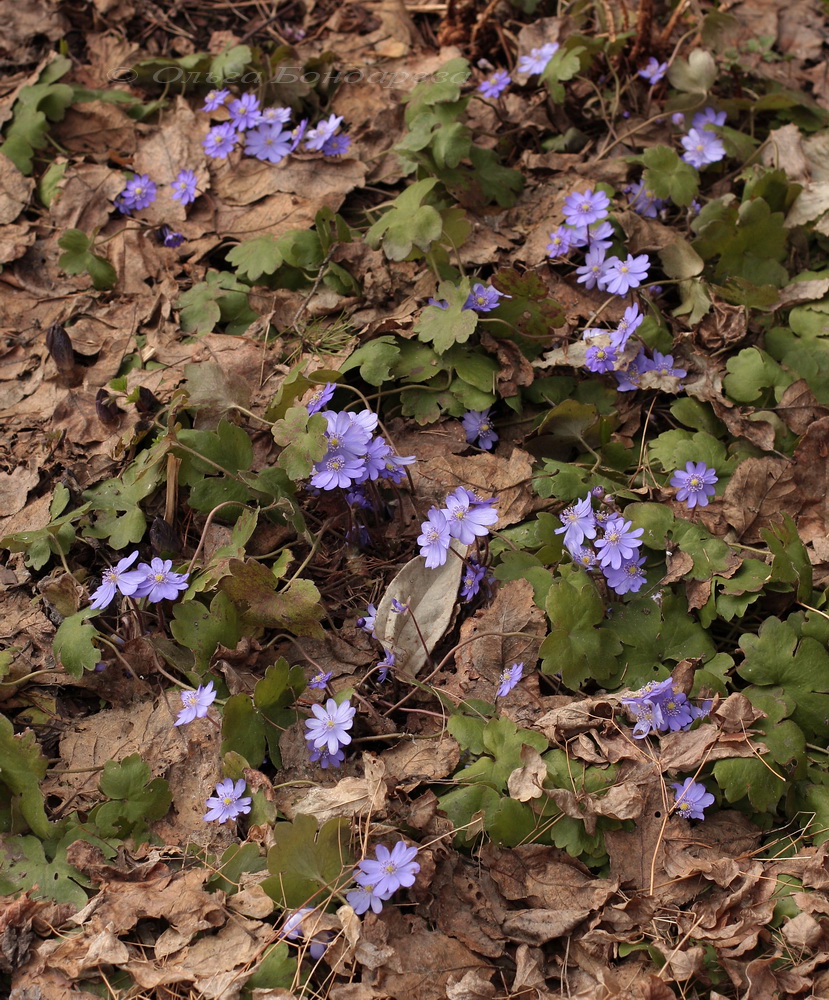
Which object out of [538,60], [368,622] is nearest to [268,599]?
[368,622]

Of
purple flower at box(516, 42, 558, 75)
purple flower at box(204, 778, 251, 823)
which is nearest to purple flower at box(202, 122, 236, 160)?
purple flower at box(516, 42, 558, 75)

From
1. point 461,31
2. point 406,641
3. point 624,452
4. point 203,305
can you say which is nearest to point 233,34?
point 461,31

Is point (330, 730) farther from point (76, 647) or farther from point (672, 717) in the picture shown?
point (672, 717)

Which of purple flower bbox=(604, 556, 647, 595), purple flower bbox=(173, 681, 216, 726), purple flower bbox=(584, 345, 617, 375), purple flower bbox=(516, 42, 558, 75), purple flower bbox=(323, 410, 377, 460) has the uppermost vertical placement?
purple flower bbox=(516, 42, 558, 75)

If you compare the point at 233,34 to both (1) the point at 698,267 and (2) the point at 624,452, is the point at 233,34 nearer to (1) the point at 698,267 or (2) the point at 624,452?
(1) the point at 698,267

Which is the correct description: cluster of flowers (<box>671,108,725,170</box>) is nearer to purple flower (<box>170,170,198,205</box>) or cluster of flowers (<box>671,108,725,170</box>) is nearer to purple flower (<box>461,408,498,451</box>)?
purple flower (<box>461,408,498,451</box>)

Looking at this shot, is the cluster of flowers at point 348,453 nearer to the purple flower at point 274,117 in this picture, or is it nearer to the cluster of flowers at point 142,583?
the cluster of flowers at point 142,583

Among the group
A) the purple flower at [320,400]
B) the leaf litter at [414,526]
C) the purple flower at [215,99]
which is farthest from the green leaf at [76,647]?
the purple flower at [215,99]
